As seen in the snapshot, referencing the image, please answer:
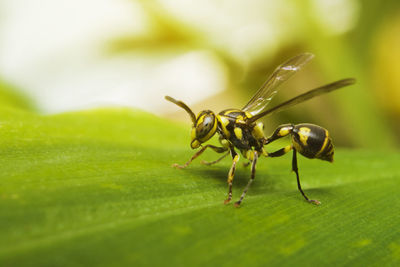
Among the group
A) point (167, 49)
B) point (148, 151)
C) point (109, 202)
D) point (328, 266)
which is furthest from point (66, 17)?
point (328, 266)

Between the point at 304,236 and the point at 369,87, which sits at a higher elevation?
the point at 304,236

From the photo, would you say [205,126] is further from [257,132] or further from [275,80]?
[275,80]

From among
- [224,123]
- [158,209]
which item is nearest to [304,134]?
[224,123]

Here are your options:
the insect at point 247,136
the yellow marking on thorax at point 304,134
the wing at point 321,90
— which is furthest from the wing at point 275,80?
the wing at point 321,90

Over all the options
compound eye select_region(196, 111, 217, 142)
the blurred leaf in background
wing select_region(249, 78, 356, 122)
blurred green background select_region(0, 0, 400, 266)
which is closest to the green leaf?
blurred green background select_region(0, 0, 400, 266)

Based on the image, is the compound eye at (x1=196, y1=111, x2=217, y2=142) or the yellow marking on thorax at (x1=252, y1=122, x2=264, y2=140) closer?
the compound eye at (x1=196, y1=111, x2=217, y2=142)

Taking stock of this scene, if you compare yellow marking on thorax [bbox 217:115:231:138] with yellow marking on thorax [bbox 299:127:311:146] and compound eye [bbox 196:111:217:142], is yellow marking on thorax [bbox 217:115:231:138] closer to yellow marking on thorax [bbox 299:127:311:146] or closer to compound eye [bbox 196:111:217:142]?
compound eye [bbox 196:111:217:142]

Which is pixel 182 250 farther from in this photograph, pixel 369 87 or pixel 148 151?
pixel 369 87
